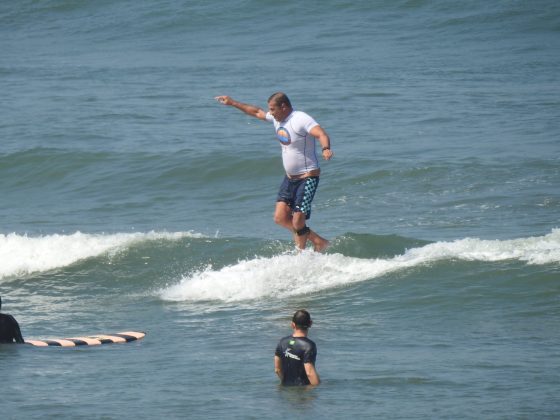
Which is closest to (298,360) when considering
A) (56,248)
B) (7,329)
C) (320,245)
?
(7,329)

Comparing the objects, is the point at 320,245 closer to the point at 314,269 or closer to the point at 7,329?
the point at 314,269

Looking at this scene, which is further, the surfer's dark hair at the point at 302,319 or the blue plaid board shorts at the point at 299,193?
the blue plaid board shorts at the point at 299,193

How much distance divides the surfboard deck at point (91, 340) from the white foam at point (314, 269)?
1865 millimetres

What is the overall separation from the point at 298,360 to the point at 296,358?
0.08 ft

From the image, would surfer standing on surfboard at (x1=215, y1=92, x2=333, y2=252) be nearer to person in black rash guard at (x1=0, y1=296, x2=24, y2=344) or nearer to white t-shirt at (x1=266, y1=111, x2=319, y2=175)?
white t-shirt at (x1=266, y1=111, x2=319, y2=175)

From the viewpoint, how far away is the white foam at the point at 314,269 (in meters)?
12.9

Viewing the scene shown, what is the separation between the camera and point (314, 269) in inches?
520

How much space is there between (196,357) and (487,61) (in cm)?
1993

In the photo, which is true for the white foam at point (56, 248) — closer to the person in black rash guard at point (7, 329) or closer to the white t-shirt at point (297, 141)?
the white t-shirt at point (297, 141)

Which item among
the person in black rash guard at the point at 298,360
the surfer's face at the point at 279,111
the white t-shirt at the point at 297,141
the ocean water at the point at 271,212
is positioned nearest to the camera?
the person in black rash guard at the point at 298,360

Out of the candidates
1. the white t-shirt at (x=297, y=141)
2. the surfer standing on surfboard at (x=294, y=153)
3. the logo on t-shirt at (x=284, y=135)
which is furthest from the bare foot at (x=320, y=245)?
the logo on t-shirt at (x=284, y=135)

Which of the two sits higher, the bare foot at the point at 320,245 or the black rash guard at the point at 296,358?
the black rash guard at the point at 296,358

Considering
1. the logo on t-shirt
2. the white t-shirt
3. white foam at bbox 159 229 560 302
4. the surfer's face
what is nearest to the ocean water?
white foam at bbox 159 229 560 302

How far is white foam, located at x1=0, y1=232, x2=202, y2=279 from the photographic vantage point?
1518 centimetres
